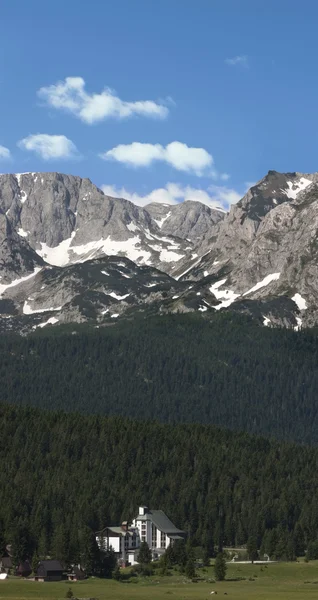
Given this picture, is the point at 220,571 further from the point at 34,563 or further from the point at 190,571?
the point at 34,563

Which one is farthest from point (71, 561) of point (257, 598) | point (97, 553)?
point (257, 598)

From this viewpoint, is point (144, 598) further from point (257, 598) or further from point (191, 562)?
point (191, 562)

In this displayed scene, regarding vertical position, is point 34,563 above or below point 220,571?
above

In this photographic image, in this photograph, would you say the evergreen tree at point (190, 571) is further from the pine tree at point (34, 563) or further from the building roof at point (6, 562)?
the building roof at point (6, 562)

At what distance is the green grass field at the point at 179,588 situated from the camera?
163m

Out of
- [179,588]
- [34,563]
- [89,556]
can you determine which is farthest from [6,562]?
[179,588]

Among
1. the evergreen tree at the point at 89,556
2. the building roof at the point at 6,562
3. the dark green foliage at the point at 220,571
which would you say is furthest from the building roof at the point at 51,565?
the dark green foliage at the point at 220,571

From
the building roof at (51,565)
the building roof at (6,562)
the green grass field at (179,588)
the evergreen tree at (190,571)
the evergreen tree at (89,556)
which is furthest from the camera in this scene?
the building roof at (6,562)

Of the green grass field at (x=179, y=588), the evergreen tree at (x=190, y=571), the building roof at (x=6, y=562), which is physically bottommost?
the green grass field at (x=179, y=588)

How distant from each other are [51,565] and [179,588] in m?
26.5

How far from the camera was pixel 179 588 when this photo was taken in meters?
175

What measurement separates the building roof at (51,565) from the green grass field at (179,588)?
18.3 feet

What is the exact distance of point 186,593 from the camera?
16650 centimetres

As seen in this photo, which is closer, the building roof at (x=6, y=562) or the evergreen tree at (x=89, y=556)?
the evergreen tree at (x=89, y=556)
